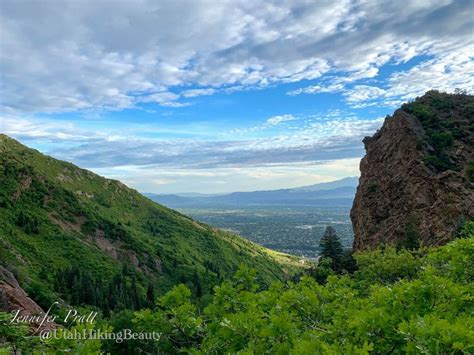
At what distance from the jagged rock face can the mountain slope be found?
89.9 ft

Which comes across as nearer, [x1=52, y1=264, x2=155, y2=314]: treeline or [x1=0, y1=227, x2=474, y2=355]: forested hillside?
[x1=0, y1=227, x2=474, y2=355]: forested hillside

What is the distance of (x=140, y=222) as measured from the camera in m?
165

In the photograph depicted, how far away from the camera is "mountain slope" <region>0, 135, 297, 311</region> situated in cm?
8031

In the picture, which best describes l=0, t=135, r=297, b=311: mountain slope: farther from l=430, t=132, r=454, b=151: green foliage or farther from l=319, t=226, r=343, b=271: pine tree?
l=430, t=132, r=454, b=151: green foliage

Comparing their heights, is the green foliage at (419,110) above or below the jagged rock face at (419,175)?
above

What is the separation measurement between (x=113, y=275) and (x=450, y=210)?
3371 inches

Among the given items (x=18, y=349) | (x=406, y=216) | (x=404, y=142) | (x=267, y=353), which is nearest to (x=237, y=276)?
(x=267, y=353)

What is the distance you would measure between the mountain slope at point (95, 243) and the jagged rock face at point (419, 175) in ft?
89.9

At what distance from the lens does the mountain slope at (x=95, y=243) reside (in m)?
80.3

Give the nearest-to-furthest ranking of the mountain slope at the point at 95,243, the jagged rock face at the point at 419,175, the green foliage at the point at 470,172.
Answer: the jagged rock face at the point at 419,175 < the green foliage at the point at 470,172 < the mountain slope at the point at 95,243

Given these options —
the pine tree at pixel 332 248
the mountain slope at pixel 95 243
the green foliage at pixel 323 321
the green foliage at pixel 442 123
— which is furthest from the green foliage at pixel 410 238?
the green foliage at pixel 323 321

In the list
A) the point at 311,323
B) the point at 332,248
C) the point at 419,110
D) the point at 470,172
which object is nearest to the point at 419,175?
the point at 470,172

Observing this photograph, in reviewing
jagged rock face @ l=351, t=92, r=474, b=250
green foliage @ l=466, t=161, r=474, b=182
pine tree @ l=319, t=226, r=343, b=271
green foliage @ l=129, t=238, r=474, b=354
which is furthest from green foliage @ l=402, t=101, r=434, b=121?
green foliage @ l=129, t=238, r=474, b=354

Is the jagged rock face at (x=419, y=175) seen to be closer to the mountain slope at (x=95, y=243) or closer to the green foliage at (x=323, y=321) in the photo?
the mountain slope at (x=95, y=243)
